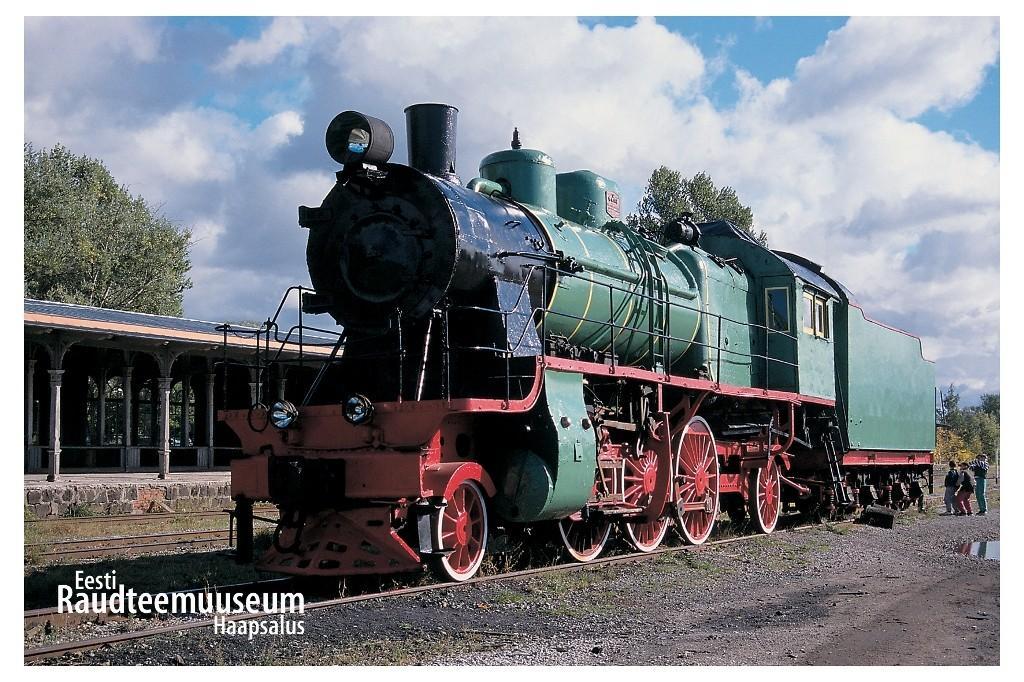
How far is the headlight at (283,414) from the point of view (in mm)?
8828

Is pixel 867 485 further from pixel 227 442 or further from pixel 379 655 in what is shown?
pixel 227 442

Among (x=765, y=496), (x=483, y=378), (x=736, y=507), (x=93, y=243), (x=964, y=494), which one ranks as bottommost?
(x=964, y=494)

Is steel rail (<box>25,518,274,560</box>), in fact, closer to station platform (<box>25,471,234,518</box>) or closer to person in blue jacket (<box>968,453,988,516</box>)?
station platform (<box>25,471,234,518</box>)

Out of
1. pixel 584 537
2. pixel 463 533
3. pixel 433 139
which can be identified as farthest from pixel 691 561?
pixel 433 139

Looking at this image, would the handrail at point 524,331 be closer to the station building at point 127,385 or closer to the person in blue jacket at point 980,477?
the station building at point 127,385

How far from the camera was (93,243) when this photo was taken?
35156 millimetres

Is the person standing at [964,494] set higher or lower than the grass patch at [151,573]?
lower

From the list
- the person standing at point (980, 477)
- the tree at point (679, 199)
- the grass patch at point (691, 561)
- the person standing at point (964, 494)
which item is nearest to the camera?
the grass patch at point (691, 561)

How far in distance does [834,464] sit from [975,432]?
80.5ft

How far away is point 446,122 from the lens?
1016cm

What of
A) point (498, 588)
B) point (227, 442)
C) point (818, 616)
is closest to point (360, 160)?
point (498, 588)

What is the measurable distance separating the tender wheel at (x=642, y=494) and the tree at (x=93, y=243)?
25.3 m

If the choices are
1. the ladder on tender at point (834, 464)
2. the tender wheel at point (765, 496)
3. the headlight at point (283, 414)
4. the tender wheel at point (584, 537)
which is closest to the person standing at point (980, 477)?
the ladder on tender at point (834, 464)

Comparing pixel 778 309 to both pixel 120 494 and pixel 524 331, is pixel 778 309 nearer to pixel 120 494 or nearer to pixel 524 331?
pixel 524 331
